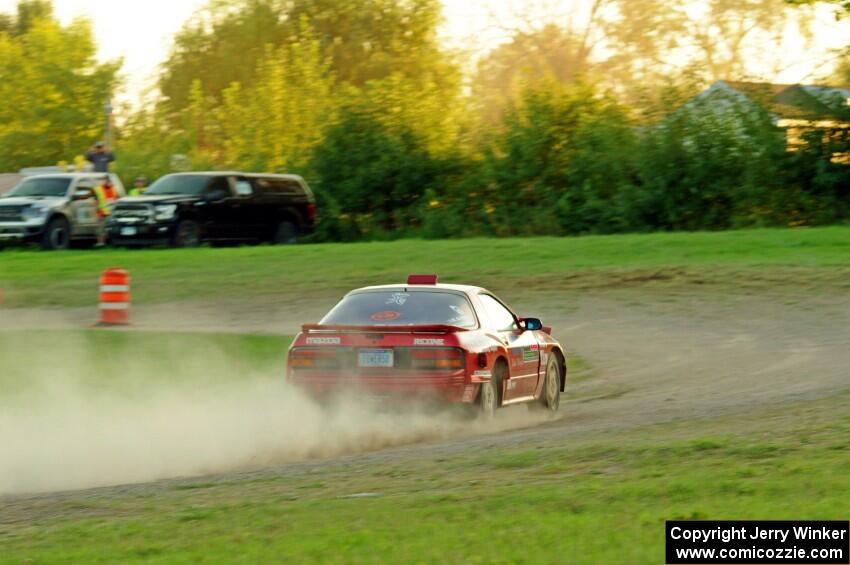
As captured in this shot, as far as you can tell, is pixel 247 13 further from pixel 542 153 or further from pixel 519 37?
pixel 542 153

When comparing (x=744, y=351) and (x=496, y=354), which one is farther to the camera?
(x=744, y=351)

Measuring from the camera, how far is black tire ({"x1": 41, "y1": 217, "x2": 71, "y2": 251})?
35.1 m

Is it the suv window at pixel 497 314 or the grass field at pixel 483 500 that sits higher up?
the suv window at pixel 497 314

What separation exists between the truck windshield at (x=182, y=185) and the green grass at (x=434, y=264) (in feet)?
7.07

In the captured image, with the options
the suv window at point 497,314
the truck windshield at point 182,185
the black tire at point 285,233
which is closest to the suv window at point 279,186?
the black tire at point 285,233

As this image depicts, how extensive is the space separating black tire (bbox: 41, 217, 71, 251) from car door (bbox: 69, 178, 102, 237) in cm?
21

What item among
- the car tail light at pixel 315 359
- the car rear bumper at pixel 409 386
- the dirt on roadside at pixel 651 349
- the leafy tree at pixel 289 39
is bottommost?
the dirt on roadside at pixel 651 349

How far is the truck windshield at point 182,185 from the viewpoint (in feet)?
118

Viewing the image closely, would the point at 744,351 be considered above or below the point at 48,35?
below

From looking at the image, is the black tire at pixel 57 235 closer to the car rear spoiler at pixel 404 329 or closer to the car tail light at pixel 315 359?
the car tail light at pixel 315 359

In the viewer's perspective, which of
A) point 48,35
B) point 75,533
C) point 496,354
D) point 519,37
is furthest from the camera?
point 48,35

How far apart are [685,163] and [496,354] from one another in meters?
30.8

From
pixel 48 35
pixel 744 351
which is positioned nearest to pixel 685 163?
pixel 744 351

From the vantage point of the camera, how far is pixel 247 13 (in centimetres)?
8100
